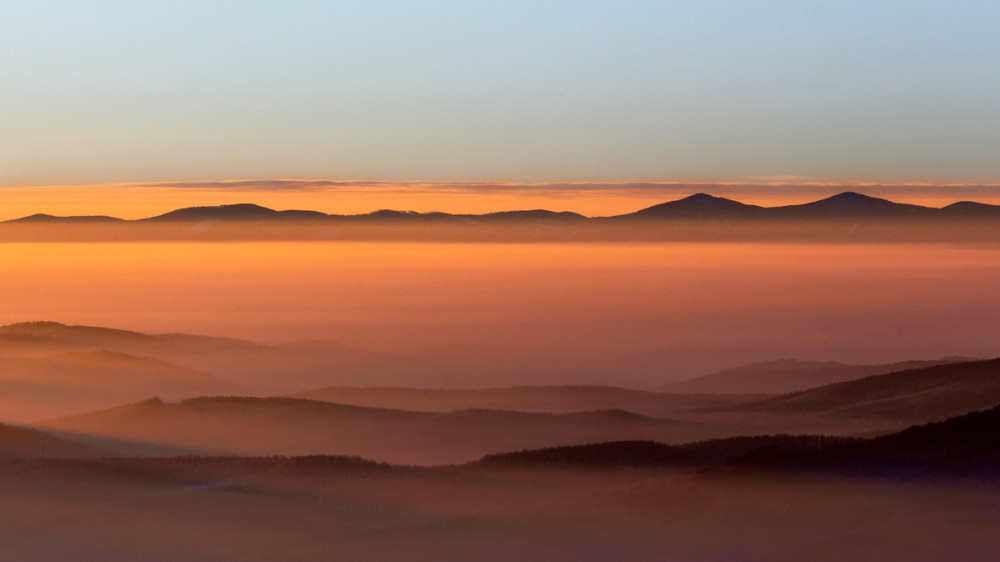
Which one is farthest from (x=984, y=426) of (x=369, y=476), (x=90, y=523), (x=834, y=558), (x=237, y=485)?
(x=90, y=523)

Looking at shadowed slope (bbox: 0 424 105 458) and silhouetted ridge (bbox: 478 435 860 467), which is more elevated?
silhouetted ridge (bbox: 478 435 860 467)

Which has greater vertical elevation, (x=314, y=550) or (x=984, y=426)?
(x=984, y=426)

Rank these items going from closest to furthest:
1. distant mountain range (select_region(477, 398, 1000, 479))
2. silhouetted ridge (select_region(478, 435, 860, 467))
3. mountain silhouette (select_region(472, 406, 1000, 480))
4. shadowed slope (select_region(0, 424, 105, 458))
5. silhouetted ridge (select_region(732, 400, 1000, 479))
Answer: silhouetted ridge (select_region(732, 400, 1000, 479)) < mountain silhouette (select_region(472, 406, 1000, 480)) < distant mountain range (select_region(477, 398, 1000, 479)) < silhouetted ridge (select_region(478, 435, 860, 467)) < shadowed slope (select_region(0, 424, 105, 458))

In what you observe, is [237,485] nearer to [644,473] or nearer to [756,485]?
[644,473]

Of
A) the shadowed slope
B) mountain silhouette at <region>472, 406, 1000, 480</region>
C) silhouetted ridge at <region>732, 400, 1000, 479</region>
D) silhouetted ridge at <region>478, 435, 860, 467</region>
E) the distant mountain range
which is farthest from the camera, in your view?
the shadowed slope

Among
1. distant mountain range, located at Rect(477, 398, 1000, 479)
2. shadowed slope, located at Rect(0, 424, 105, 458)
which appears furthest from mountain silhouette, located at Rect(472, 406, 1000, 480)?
shadowed slope, located at Rect(0, 424, 105, 458)

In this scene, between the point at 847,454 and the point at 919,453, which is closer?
the point at 919,453

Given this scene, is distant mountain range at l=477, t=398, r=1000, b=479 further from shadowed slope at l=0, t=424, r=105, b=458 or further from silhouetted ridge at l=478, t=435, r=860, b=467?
shadowed slope at l=0, t=424, r=105, b=458

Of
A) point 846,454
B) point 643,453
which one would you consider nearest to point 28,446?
point 643,453

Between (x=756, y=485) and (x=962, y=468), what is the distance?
20.4 m

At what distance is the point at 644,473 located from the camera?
5955 inches

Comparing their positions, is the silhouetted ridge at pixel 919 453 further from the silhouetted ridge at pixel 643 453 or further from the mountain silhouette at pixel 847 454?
the silhouetted ridge at pixel 643 453

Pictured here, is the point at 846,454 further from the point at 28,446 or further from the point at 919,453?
the point at 28,446

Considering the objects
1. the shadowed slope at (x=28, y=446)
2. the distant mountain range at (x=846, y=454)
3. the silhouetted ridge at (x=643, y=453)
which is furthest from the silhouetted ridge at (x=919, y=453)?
the shadowed slope at (x=28, y=446)
